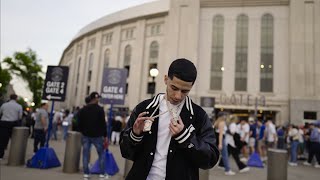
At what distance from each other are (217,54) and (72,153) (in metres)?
29.4

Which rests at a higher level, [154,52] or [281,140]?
[154,52]

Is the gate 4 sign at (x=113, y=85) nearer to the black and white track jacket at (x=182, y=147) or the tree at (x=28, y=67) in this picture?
the black and white track jacket at (x=182, y=147)

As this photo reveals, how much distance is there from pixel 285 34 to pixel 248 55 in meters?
4.98

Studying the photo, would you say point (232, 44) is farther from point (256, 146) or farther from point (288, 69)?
point (256, 146)

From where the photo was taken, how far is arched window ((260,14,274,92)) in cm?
3300

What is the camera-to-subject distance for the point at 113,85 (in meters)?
9.17

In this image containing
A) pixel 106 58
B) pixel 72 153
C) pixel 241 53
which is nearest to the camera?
pixel 72 153

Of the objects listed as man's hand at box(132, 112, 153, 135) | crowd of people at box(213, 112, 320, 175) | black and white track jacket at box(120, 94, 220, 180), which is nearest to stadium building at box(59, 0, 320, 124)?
crowd of people at box(213, 112, 320, 175)

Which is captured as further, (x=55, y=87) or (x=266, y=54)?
(x=266, y=54)

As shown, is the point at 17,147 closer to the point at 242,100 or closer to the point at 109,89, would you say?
the point at 109,89

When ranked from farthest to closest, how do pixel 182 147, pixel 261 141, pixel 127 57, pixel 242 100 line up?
pixel 127 57 < pixel 242 100 < pixel 261 141 < pixel 182 147

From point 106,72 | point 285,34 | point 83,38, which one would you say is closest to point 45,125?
point 106,72

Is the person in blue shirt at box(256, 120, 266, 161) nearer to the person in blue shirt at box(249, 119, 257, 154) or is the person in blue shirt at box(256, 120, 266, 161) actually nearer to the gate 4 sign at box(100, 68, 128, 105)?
the person in blue shirt at box(249, 119, 257, 154)

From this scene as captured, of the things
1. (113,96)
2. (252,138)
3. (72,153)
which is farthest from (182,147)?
(252,138)
